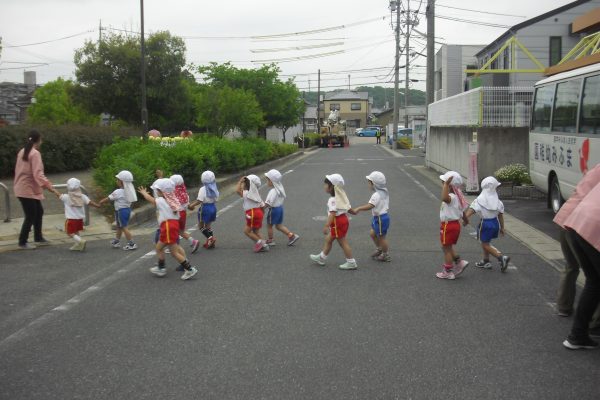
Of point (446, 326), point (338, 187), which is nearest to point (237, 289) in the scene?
point (338, 187)

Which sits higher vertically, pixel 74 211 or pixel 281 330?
pixel 74 211

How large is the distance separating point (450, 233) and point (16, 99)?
71.7 metres

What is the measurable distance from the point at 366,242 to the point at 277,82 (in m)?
36.6

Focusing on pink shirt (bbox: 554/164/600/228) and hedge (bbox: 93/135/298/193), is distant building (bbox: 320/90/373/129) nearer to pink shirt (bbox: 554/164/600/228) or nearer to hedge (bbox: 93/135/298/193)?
hedge (bbox: 93/135/298/193)

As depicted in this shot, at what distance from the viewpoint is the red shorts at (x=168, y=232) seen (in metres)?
7.16

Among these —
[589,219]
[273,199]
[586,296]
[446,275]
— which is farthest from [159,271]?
[589,219]

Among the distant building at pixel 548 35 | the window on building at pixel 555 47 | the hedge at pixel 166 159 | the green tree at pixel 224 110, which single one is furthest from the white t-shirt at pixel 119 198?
the window on building at pixel 555 47

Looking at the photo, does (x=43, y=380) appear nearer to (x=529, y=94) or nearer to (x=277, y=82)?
(x=529, y=94)

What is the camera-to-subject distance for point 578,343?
4.79 meters

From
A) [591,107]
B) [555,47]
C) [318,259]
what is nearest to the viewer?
[318,259]

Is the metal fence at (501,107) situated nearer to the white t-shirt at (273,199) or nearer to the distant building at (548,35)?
the white t-shirt at (273,199)

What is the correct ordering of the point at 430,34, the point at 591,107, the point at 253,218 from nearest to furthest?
1. the point at 253,218
2. the point at 591,107
3. the point at 430,34

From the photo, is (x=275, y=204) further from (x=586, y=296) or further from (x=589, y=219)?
(x=589, y=219)

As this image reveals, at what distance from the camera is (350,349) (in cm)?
482
